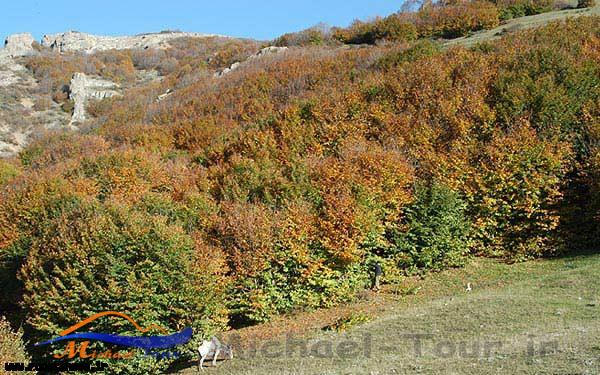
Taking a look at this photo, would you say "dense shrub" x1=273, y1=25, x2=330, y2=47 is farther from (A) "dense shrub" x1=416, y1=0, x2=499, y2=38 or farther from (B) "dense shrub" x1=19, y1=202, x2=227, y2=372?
(B) "dense shrub" x1=19, y1=202, x2=227, y2=372

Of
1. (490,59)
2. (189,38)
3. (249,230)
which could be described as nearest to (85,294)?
(249,230)

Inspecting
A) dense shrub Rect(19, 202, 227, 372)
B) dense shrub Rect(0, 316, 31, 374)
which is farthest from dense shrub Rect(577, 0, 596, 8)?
dense shrub Rect(0, 316, 31, 374)

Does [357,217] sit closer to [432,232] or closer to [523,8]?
[432,232]

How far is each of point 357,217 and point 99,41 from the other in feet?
380

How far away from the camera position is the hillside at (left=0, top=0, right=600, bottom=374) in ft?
62.7

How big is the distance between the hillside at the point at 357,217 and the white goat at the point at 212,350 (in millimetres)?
743

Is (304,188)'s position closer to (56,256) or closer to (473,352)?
(56,256)

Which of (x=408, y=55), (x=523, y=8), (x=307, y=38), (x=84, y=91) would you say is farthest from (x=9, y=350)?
(x=84, y=91)

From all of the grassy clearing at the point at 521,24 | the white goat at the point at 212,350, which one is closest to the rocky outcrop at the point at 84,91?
the grassy clearing at the point at 521,24

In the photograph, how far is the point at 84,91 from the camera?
83125 millimetres

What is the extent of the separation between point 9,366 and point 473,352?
1230 centimetres

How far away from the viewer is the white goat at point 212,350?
699 inches

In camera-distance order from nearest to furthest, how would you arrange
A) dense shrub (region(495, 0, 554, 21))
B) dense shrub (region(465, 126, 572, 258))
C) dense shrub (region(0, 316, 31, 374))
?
dense shrub (region(0, 316, 31, 374)) → dense shrub (region(465, 126, 572, 258)) → dense shrub (region(495, 0, 554, 21))

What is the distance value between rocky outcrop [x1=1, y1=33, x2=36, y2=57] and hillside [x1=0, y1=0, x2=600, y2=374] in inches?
2743
